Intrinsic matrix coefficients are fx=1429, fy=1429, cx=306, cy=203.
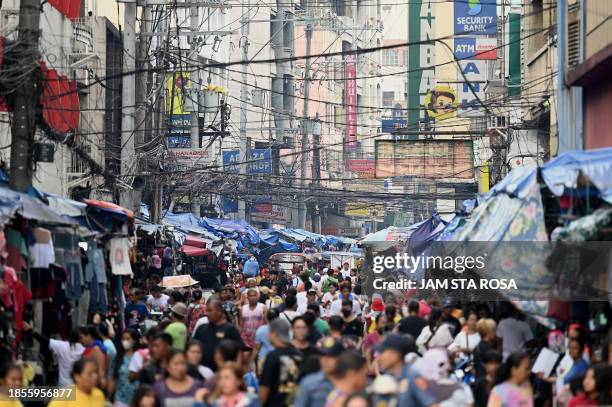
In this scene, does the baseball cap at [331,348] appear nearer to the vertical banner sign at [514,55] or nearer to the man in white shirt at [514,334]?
the man in white shirt at [514,334]

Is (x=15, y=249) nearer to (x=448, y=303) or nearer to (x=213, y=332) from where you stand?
(x=213, y=332)

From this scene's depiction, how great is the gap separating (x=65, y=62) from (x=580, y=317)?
19239 millimetres

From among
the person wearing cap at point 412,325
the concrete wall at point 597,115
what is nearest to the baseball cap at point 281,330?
the person wearing cap at point 412,325

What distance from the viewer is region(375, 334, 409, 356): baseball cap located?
36.7 ft

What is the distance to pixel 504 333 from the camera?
17.3m

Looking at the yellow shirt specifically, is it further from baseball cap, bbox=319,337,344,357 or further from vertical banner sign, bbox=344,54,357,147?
vertical banner sign, bbox=344,54,357,147

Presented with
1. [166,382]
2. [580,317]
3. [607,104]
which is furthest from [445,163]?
[166,382]

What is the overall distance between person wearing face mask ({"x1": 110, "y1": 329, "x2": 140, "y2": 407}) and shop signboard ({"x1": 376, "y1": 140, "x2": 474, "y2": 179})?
95.2 feet

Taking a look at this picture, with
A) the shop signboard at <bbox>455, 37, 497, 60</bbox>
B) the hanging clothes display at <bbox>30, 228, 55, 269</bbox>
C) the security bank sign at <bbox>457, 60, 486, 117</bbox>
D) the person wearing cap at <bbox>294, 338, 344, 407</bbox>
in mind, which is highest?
the shop signboard at <bbox>455, 37, 497, 60</bbox>

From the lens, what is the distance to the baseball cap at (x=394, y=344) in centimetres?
1119

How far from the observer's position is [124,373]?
14.6 metres

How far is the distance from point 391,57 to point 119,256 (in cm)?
14575

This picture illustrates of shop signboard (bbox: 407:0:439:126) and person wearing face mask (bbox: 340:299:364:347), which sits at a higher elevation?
shop signboard (bbox: 407:0:439:126)

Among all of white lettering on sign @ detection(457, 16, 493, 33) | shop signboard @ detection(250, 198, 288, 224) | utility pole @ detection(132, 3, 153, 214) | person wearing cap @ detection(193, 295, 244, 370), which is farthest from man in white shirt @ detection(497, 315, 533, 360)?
shop signboard @ detection(250, 198, 288, 224)
